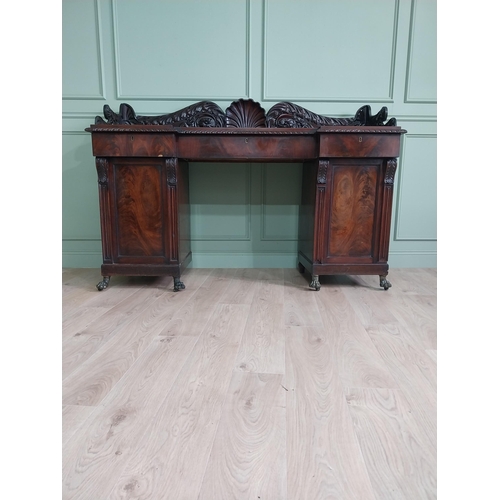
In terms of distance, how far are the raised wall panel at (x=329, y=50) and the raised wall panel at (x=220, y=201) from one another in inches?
19.1

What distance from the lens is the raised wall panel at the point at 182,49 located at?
74.3 inches

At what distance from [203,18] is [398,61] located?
1090 millimetres

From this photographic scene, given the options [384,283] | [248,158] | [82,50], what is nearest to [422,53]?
[248,158]

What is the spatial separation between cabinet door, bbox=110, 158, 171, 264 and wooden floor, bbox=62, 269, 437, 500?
259 millimetres

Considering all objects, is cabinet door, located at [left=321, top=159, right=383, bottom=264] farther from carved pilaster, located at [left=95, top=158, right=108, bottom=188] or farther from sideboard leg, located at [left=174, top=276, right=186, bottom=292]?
carved pilaster, located at [left=95, top=158, right=108, bottom=188]

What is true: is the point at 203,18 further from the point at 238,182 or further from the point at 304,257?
the point at 304,257

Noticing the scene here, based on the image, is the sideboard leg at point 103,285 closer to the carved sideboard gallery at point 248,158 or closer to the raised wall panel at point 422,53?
the carved sideboard gallery at point 248,158

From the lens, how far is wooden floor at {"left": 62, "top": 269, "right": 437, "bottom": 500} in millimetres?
590

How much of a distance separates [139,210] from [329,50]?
4.40 ft

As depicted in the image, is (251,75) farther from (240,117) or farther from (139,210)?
(139,210)

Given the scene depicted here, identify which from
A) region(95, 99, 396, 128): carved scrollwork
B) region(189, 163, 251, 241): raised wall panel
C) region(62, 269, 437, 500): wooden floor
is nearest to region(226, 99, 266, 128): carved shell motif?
region(95, 99, 396, 128): carved scrollwork

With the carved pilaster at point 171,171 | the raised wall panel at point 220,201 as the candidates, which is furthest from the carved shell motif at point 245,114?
the carved pilaster at point 171,171
